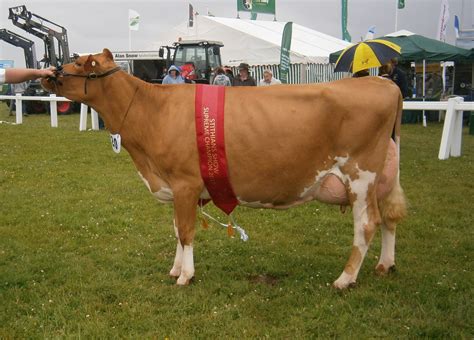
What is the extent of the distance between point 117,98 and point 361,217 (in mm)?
2391

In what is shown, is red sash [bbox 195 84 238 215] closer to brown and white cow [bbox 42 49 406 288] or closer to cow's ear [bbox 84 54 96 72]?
brown and white cow [bbox 42 49 406 288]

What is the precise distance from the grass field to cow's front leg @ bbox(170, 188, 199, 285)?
189 millimetres

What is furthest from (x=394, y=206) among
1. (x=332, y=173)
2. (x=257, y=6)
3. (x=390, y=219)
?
(x=257, y=6)

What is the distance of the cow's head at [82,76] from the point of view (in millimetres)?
4477

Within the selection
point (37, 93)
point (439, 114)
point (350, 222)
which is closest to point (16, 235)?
point (350, 222)

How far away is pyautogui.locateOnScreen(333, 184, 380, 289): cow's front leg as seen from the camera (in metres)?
4.34

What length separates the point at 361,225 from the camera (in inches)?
172

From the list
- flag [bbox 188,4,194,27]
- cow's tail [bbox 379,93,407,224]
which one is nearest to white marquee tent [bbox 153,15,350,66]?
flag [bbox 188,4,194,27]

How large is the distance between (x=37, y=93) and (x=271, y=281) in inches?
944

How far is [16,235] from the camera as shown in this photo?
19.1ft

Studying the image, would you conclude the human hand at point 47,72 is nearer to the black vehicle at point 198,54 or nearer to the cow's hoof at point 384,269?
the cow's hoof at point 384,269

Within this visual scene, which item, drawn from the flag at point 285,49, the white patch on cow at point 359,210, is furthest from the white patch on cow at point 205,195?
the flag at point 285,49

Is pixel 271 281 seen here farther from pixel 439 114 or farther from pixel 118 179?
pixel 439 114

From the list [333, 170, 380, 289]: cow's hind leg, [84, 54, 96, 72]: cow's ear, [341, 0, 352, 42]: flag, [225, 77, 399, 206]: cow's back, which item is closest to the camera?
[225, 77, 399, 206]: cow's back
